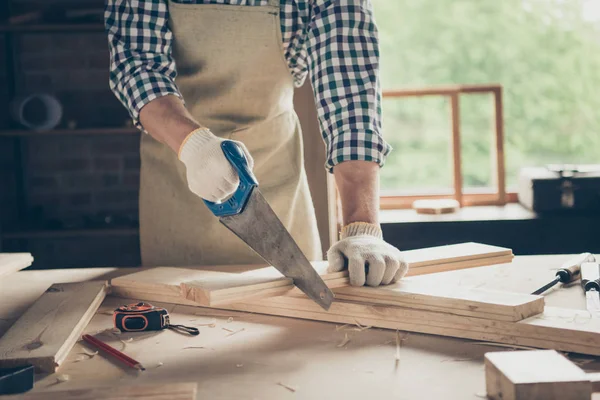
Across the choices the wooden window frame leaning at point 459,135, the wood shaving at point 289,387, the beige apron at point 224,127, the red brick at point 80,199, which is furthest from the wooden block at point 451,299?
the red brick at point 80,199

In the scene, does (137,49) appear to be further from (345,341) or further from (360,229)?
(345,341)

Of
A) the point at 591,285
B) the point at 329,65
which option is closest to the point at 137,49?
the point at 329,65

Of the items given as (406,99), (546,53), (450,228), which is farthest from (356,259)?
(546,53)

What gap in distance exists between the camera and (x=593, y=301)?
4.62 feet

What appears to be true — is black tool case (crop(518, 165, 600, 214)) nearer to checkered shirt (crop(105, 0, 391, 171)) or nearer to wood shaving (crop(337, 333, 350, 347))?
checkered shirt (crop(105, 0, 391, 171))

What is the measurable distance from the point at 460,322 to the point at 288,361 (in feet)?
1.02

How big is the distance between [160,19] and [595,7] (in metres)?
2.76

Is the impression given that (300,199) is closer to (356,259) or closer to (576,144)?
(356,259)

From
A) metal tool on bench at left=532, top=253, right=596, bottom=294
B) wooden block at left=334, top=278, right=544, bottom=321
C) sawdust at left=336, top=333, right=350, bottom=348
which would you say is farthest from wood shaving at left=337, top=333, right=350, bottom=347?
metal tool on bench at left=532, top=253, right=596, bottom=294

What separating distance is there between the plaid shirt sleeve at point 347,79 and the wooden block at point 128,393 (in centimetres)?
88

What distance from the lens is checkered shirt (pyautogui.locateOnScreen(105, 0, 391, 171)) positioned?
69.8 inches

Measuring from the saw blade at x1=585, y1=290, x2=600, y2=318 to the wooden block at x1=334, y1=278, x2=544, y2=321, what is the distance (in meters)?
0.15

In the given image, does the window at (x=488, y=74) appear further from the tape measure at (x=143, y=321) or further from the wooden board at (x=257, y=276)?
the tape measure at (x=143, y=321)

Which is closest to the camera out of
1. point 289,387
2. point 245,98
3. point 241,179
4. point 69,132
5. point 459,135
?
point 289,387
